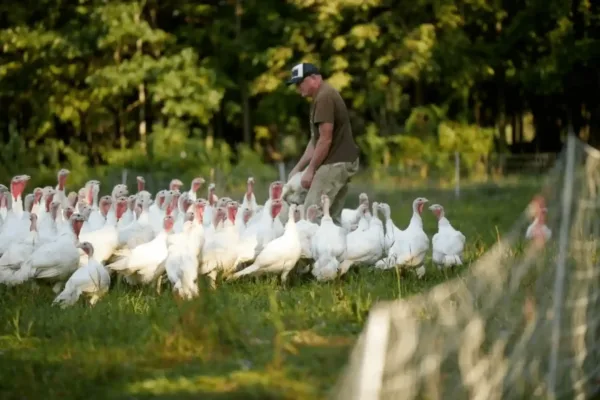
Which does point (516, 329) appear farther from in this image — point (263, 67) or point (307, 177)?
point (263, 67)

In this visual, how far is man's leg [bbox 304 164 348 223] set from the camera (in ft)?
38.8

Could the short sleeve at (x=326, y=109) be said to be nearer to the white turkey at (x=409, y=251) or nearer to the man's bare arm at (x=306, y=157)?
the man's bare arm at (x=306, y=157)

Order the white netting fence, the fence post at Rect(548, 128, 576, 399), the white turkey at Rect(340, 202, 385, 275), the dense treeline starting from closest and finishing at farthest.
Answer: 1. the white netting fence
2. the fence post at Rect(548, 128, 576, 399)
3. the white turkey at Rect(340, 202, 385, 275)
4. the dense treeline

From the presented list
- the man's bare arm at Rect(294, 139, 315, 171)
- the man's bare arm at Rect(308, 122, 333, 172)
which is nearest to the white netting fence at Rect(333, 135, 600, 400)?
the man's bare arm at Rect(308, 122, 333, 172)

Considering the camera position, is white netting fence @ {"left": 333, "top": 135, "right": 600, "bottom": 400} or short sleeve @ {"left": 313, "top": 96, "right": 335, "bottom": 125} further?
short sleeve @ {"left": 313, "top": 96, "right": 335, "bottom": 125}

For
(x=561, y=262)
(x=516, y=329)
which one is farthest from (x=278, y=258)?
(x=561, y=262)

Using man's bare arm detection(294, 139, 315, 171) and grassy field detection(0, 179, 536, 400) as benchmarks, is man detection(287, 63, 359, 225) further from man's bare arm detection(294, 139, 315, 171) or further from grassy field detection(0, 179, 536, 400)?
grassy field detection(0, 179, 536, 400)

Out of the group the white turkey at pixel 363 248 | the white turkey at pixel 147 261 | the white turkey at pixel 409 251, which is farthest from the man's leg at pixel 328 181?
the white turkey at pixel 147 261

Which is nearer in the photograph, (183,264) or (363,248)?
(183,264)

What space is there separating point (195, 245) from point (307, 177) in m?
2.18

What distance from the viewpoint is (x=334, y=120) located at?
38.8ft

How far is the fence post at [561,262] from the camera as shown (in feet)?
17.5

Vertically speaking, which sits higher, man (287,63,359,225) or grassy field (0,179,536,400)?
A: man (287,63,359,225)

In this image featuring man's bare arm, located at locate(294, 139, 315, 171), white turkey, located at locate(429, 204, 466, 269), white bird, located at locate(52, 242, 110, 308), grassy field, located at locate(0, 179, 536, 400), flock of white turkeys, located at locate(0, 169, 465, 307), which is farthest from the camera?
man's bare arm, located at locate(294, 139, 315, 171)
